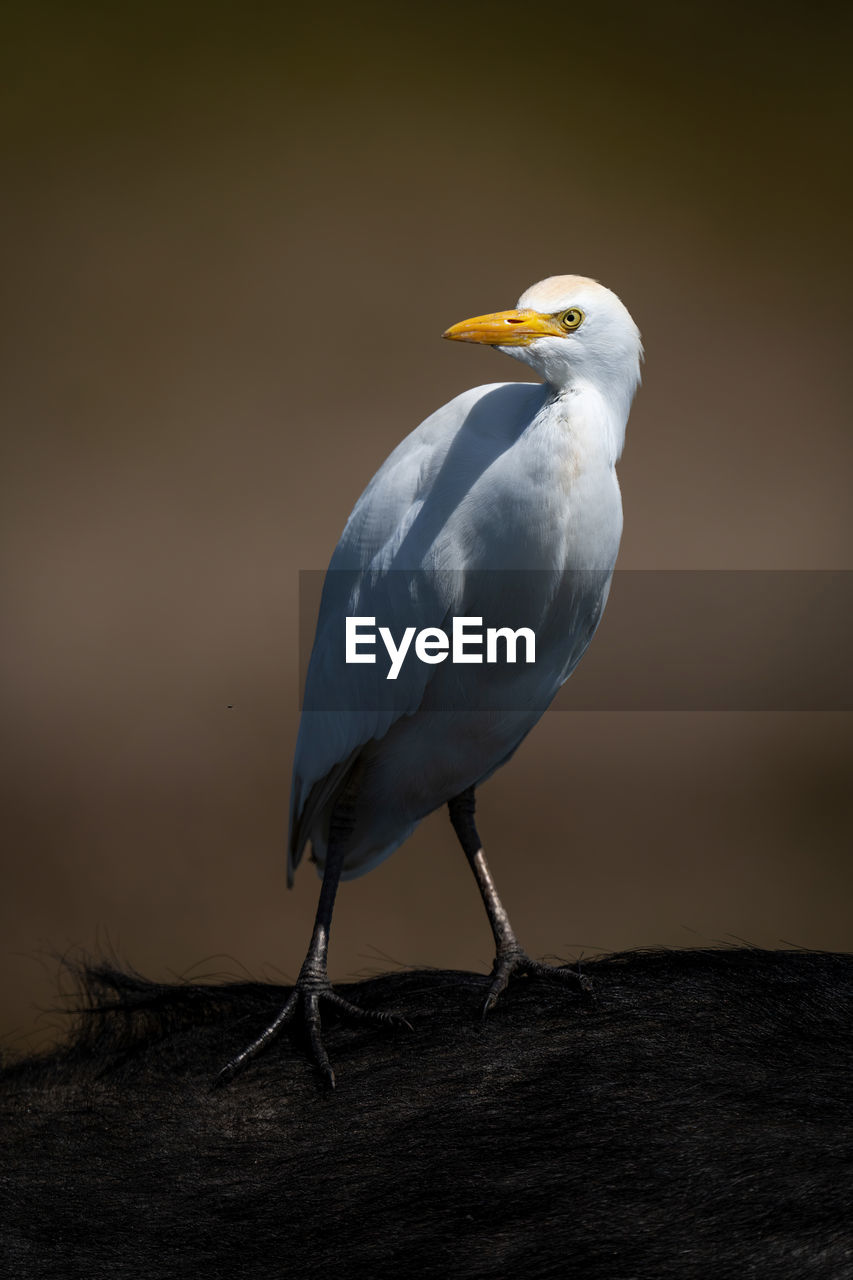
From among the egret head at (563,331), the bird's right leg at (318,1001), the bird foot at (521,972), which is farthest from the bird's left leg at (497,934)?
the egret head at (563,331)

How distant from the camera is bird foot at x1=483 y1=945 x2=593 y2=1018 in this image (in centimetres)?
82

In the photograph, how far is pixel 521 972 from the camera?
93 centimetres

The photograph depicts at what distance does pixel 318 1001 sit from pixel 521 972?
6.6 inches

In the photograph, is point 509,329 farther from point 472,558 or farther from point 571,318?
point 472,558

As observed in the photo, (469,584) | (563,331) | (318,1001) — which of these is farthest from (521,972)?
(563,331)

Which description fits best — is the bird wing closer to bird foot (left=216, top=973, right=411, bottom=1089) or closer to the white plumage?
the white plumage

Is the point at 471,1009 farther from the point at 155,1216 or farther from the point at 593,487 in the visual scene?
the point at 593,487

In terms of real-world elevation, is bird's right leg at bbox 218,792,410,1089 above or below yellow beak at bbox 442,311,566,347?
below

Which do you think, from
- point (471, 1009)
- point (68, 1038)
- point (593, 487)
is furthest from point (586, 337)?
point (68, 1038)

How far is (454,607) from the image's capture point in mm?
903

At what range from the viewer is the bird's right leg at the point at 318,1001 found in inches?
32.7

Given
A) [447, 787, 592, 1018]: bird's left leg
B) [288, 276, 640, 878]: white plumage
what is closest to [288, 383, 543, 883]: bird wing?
[288, 276, 640, 878]: white plumage

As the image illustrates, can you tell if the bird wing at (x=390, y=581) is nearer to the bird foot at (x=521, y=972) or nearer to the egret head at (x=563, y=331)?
the egret head at (x=563, y=331)

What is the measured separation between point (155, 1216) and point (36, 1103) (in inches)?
8.5
